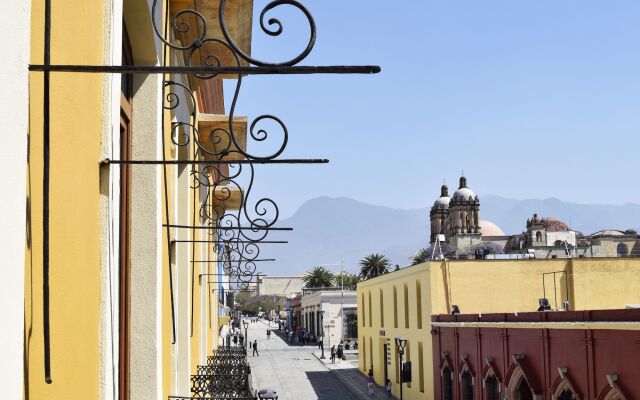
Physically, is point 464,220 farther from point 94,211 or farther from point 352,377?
point 94,211

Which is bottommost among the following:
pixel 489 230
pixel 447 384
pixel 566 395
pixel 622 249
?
pixel 447 384

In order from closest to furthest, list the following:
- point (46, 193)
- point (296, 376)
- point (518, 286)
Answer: point (46, 193) < point (518, 286) < point (296, 376)

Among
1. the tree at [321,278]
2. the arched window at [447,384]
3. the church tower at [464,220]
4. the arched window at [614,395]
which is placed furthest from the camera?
the tree at [321,278]

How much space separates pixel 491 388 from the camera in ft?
80.5

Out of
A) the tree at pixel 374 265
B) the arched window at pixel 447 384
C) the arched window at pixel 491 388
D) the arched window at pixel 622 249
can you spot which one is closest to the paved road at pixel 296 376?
the arched window at pixel 447 384

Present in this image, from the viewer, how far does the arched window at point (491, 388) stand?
24.3 m

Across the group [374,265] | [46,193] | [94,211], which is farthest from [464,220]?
[46,193]

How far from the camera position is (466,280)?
30969 mm

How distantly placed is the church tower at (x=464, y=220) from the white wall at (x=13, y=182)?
286 feet

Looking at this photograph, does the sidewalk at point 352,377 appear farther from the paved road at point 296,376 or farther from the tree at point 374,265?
the tree at point 374,265

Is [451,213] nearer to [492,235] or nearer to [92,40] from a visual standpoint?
[492,235]

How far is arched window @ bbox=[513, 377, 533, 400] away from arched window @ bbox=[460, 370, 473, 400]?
4.48 meters

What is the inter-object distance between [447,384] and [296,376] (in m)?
18.4

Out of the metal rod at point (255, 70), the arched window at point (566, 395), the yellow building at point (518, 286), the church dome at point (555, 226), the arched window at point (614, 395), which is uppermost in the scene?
the church dome at point (555, 226)
